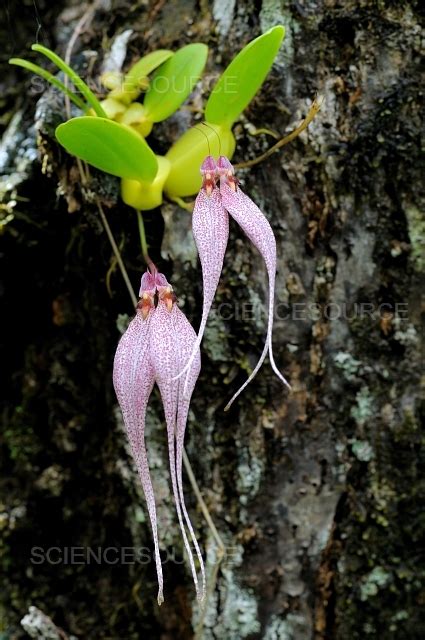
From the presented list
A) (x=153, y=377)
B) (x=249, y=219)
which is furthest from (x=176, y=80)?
(x=153, y=377)

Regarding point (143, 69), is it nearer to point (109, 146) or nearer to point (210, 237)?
point (109, 146)

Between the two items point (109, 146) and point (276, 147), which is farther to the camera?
point (276, 147)

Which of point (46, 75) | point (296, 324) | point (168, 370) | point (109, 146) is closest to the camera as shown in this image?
point (168, 370)

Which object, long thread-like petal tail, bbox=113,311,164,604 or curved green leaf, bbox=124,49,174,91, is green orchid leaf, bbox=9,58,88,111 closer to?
curved green leaf, bbox=124,49,174,91

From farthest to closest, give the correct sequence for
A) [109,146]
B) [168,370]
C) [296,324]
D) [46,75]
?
[296,324], [46,75], [109,146], [168,370]

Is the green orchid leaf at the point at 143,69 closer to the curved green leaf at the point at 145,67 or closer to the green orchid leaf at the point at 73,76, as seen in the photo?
the curved green leaf at the point at 145,67

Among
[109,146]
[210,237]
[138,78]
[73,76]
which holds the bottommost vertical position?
[210,237]

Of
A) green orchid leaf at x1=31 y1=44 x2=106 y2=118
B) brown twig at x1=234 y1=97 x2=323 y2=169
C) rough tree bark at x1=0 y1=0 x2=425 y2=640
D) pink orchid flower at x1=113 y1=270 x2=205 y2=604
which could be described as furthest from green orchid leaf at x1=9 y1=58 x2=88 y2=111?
pink orchid flower at x1=113 y1=270 x2=205 y2=604
